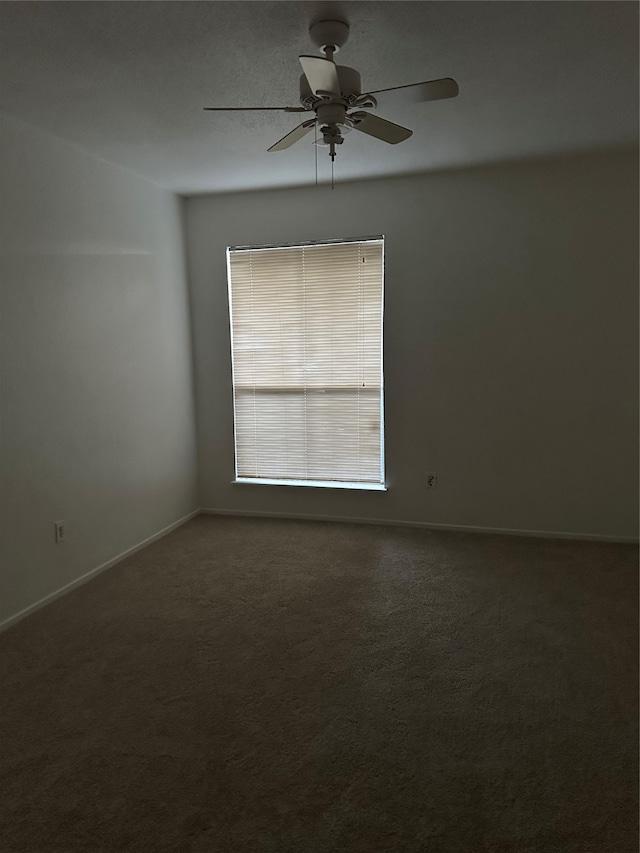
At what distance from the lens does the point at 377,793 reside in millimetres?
1921

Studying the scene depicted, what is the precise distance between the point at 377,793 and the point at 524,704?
77 cm

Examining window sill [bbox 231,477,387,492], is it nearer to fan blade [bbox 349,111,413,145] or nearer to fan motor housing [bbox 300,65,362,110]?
fan blade [bbox 349,111,413,145]

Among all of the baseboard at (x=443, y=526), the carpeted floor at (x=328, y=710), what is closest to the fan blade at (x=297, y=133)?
the carpeted floor at (x=328, y=710)

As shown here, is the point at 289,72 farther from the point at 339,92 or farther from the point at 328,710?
the point at 328,710

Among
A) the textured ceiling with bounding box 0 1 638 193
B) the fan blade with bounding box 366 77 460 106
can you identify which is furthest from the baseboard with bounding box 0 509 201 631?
the fan blade with bounding box 366 77 460 106

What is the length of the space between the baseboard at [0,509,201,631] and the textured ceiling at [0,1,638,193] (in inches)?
100

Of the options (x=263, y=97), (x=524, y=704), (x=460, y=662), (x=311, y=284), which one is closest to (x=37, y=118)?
(x=263, y=97)

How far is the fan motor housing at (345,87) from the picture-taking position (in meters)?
2.19

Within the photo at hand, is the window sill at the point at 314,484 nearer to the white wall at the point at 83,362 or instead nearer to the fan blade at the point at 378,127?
the white wall at the point at 83,362

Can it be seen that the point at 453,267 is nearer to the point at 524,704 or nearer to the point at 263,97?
the point at 263,97

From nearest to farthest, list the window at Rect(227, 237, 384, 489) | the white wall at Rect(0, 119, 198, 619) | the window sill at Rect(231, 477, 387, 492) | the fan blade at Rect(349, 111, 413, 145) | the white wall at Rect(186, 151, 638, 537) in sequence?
1. the fan blade at Rect(349, 111, 413, 145)
2. the white wall at Rect(0, 119, 198, 619)
3. the white wall at Rect(186, 151, 638, 537)
4. the window at Rect(227, 237, 384, 489)
5. the window sill at Rect(231, 477, 387, 492)

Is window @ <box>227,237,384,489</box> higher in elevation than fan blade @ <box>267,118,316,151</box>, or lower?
lower

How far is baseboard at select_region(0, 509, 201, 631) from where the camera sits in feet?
10.3

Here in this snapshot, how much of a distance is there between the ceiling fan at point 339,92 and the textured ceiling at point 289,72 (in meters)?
0.08
